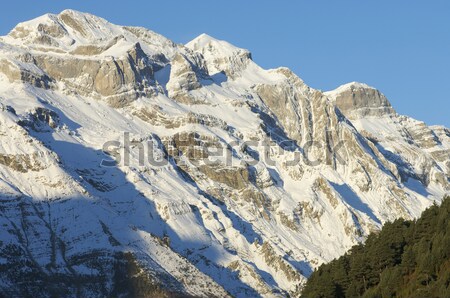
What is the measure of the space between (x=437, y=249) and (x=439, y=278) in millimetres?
8613

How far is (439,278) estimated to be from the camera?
191m

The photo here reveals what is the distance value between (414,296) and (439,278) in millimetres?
4190

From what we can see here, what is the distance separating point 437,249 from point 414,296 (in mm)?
10869

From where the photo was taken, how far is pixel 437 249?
653 feet

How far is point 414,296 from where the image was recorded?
627ft
